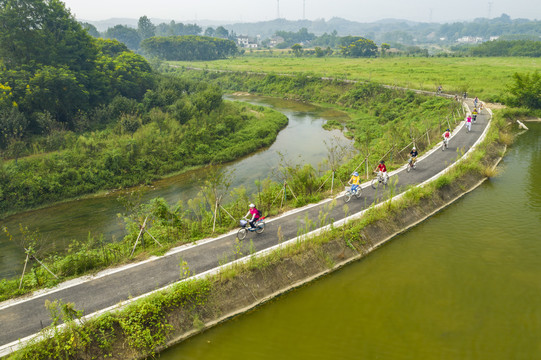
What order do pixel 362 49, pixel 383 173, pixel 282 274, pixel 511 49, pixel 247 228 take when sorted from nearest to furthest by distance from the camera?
pixel 282 274, pixel 247 228, pixel 383 173, pixel 511 49, pixel 362 49

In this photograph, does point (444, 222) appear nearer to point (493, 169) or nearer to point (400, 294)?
point (400, 294)

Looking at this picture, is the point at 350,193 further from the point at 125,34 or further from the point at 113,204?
the point at 125,34

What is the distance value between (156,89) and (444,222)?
44.8 metres

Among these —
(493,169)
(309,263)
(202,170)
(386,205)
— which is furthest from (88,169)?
(493,169)

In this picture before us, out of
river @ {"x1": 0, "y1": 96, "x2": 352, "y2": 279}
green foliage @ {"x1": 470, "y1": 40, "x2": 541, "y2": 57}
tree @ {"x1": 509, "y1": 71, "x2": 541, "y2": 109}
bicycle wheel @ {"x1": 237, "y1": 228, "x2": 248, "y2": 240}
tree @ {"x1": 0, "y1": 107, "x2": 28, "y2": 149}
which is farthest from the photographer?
green foliage @ {"x1": 470, "y1": 40, "x2": 541, "y2": 57}

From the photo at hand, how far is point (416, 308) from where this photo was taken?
1353 cm

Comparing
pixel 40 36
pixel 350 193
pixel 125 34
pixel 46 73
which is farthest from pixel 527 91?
pixel 125 34

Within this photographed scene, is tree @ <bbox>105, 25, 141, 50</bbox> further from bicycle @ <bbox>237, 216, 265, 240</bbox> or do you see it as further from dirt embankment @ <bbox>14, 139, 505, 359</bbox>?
dirt embankment @ <bbox>14, 139, 505, 359</bbox>

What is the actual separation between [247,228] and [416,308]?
8.50 m

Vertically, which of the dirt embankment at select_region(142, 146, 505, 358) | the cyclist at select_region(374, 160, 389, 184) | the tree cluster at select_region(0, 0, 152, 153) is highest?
the tree cluster at select_region(0, 0, 152, 153)

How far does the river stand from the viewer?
21.5 m

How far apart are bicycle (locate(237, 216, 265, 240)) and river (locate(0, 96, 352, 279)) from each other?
8118mm

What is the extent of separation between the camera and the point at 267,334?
12.7 m

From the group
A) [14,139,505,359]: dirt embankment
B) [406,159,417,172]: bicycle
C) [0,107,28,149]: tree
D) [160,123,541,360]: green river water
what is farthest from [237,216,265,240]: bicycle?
[0,107,28,149]: tree
